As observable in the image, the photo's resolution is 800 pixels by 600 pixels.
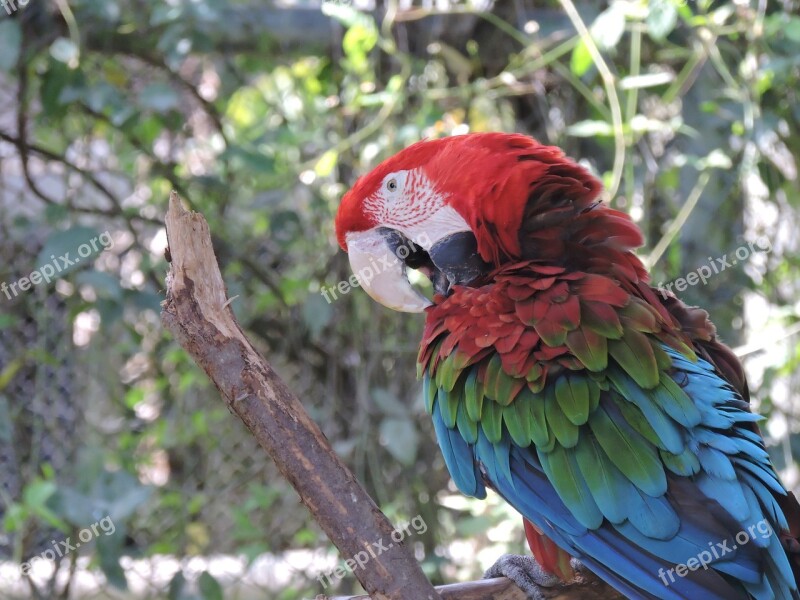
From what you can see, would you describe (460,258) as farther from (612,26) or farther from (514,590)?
(612,26)

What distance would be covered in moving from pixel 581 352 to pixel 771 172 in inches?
37.8

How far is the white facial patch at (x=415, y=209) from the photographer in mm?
1146

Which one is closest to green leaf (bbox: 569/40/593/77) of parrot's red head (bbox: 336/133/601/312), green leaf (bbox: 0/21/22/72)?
parrot's red head (bbox: 336/133/601/312)

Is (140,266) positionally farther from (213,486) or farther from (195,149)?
(213,486)

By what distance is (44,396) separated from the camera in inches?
70.9

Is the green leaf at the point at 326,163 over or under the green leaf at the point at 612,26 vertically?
over

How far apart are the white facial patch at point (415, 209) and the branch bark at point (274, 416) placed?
1.26 feet

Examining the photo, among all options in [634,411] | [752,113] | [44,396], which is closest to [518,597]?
[634,411]

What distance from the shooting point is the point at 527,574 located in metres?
1.06

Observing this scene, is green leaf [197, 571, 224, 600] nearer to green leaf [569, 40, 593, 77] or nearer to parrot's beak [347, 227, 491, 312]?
parrot's beak [347, 227, 491, 312]

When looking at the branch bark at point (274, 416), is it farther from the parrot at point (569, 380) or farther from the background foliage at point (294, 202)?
the background foliage at point (294, 202)

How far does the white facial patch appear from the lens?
1146 mm

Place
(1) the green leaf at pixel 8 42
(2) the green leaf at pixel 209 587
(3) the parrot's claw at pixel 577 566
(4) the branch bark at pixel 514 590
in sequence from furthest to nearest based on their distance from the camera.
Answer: (2) the green leaf at pixel 209 587, (1) the green leaf at pixel 8 42, (3) the parrot's claw at pixel 577 566, (4) the branch bark at pixel 514 590

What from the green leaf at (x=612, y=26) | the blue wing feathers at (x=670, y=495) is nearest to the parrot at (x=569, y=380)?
the blue wing feathers at (x=670, y=495)
